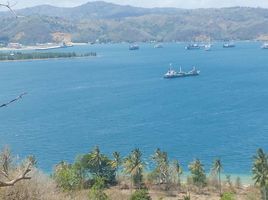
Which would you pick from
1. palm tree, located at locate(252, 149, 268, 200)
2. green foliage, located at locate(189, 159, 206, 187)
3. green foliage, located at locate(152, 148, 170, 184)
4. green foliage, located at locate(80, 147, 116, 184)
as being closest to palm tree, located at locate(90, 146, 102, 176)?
green foliage, located at locate(80, 147, 116, 184)

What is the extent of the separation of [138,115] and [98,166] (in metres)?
28.0

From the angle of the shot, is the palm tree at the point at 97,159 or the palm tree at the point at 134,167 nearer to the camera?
the palm tree at the point at 134,167

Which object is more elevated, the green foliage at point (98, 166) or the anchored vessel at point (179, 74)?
the green foliage at point (98, 166)

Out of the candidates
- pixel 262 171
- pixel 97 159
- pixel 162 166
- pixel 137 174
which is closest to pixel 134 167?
pixel 137 174

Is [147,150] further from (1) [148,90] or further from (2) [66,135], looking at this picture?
(1) [148,90]

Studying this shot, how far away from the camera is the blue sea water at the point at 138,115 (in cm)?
4703

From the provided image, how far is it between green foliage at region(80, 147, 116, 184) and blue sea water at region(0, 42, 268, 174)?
25.7ft

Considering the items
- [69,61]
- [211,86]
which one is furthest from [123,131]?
[69,61]

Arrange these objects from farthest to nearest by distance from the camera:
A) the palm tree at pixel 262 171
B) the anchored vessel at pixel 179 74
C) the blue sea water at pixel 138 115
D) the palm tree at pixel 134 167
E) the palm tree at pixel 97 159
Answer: the anchored vessel at pixel 179 74
the blue sea water at pixel 138 115
the palm tree at pixel 97 159
the palm tree at pixel 134 167
the palm tree at pixel 262 171

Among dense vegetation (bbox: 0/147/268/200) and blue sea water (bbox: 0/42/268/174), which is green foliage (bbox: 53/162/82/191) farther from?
blue sea water (bbox: 0/42/268/174)

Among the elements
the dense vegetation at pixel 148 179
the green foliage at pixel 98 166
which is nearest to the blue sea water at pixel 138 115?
the dense vegetation at pixel 148 179

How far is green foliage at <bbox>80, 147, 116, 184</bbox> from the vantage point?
33.7 m

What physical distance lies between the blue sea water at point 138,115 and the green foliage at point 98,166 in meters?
7.82

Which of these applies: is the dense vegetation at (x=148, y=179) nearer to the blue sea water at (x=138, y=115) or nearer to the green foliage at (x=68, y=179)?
the green foliage at (x=68, y=179)
